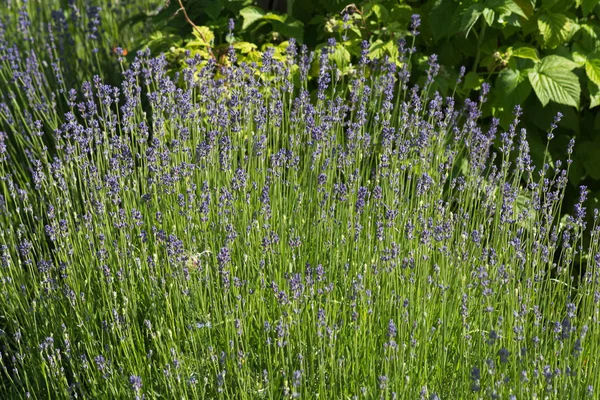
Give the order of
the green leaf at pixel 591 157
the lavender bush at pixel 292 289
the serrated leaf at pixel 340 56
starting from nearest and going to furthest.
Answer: the lavender bush at pixel 292 289 < the serrated leaf at pixel 340 56 < the green leaf at pixel 591 157

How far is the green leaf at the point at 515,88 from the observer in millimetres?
4137

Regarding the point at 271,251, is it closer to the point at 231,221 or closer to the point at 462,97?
the point at 231,221

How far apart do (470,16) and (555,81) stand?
0.58m

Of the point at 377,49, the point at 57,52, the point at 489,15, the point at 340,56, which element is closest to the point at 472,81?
the point at 489,15

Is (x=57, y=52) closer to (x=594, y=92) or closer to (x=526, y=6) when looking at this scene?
(x=526, y=6)

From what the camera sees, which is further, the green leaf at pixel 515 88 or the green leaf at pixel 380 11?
the green leaf at pixel 380 11

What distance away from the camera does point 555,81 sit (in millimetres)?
4102

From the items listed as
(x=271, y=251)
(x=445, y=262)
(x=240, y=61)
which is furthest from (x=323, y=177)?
(x=240, y=61)

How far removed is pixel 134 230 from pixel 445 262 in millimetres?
1443

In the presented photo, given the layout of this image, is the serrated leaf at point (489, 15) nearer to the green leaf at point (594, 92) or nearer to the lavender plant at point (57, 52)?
the green leaf at point (594, 92)

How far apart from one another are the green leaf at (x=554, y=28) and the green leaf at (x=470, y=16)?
396 millimetres

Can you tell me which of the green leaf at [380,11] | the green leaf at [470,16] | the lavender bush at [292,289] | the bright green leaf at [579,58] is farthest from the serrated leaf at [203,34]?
the bright green leaf at [579,58]

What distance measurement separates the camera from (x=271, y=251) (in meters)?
2.85

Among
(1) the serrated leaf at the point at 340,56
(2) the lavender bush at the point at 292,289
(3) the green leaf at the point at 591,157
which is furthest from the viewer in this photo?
(3) the green leaf at the point at 591,157
